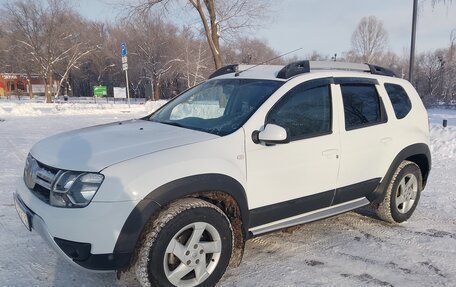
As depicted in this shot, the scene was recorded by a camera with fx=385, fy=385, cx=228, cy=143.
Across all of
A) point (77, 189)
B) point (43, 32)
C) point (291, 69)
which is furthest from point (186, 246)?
point (43, 32)

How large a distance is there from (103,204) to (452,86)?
215 ft

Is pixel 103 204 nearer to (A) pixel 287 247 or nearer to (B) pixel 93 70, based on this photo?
(A) pixel 287 247

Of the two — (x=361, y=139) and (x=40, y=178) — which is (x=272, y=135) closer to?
(x=361, y=139)

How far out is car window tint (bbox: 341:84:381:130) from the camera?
401 centimetres

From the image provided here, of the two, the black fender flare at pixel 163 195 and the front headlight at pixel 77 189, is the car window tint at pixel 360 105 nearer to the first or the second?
the black fender flare at pixel 163 195

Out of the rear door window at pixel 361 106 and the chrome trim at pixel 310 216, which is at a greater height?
the rear door window at pixel 361 106

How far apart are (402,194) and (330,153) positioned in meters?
1.59

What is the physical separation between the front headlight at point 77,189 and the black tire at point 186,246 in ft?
1.67

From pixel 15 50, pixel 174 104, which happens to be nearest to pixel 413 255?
pixel 174 104

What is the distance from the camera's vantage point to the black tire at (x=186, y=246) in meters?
2.83

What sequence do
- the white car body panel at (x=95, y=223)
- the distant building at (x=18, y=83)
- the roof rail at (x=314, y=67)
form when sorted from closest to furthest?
the white car body panel at (x=95, y=223) < the roof rail at (x=314, y=67) < the distant building at (x=18, y=83)

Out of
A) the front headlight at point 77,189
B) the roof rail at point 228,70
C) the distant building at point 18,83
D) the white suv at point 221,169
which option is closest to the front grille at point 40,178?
the white suv at point 221,169

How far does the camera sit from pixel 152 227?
9.35ft

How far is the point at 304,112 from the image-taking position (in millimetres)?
3699
